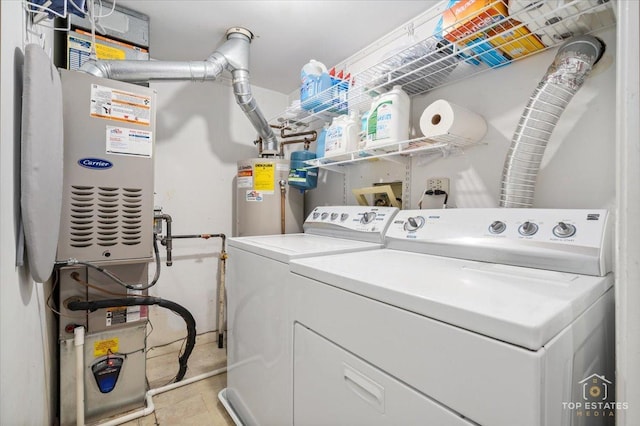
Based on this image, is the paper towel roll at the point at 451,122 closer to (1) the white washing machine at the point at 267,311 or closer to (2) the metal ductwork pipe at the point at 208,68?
(1) the white washing machine at the point at 267,311

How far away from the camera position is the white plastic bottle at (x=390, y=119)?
1.51 meters

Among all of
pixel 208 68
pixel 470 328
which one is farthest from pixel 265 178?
pixel 470 328

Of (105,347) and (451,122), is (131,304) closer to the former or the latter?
(105,347)

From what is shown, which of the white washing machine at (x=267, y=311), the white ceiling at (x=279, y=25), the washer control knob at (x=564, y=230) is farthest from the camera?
the white ceiling at (x=279, y=25)

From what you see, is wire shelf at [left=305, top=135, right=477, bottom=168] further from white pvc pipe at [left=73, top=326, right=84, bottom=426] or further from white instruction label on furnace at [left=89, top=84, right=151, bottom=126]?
white pvc pipe at [left=73, top=326, right=84, bottom=426]

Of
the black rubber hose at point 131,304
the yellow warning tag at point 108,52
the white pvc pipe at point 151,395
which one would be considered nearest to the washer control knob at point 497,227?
the black rubber hose at point 131,304

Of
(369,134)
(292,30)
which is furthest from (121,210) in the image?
(292,30)

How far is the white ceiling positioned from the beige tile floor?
2.45 meters

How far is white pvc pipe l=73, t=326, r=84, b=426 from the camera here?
1451 mm

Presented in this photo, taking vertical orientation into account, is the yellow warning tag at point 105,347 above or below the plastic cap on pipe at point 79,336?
below

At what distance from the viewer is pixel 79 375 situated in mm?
1452

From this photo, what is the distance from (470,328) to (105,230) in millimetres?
1699

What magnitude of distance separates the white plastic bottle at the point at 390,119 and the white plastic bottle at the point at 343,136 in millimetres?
229

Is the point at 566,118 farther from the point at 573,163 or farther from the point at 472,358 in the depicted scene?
the point at 472,358
